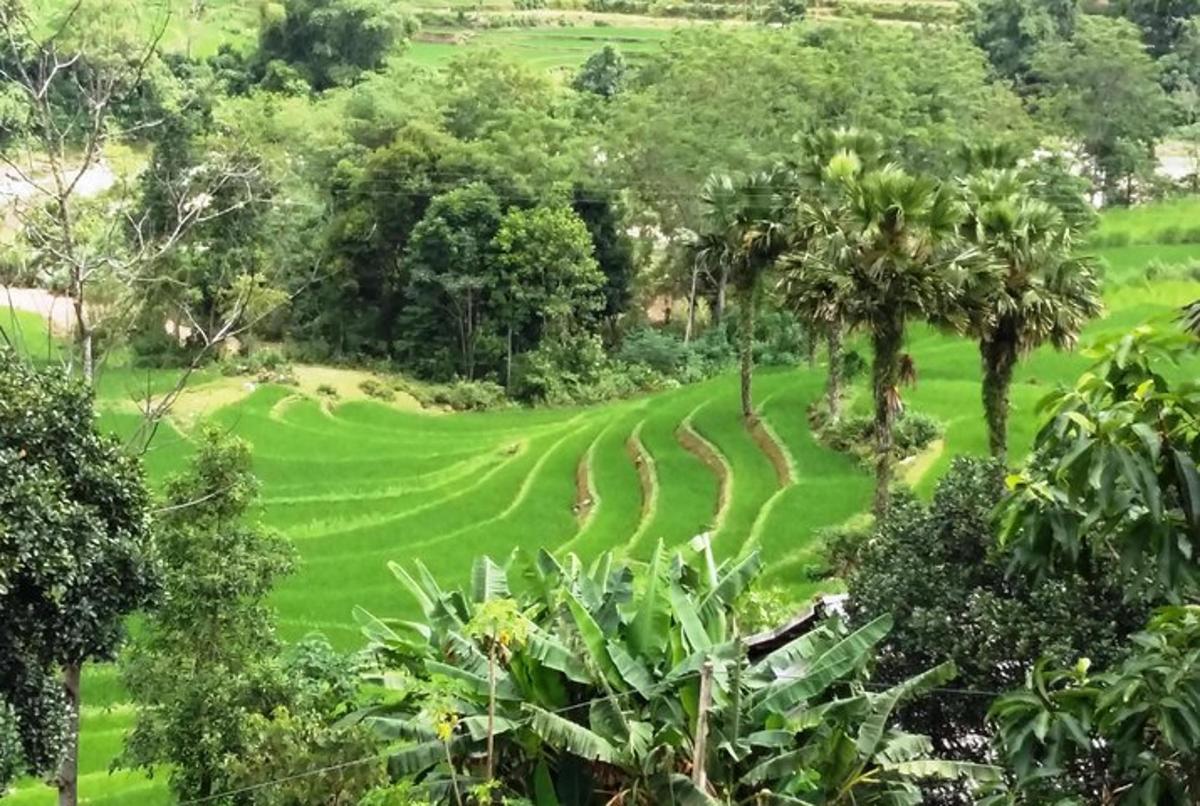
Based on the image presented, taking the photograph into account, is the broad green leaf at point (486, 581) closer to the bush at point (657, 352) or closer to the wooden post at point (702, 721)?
the wooden post at point (702, 721)

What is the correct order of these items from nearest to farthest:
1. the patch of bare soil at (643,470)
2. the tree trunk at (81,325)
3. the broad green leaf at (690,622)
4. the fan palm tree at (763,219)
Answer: the broad green leaf at (690,622), the tree trunk at (81,325), the patch of bare soil at (643,470), the fan palm tree at (763,219)

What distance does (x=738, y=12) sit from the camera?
61.7m

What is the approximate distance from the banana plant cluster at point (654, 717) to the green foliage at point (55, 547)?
5.67ft

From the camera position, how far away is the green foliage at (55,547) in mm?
7832

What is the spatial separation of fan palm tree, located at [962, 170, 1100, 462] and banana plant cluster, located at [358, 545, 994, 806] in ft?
21.1

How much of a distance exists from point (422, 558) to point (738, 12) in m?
46.9

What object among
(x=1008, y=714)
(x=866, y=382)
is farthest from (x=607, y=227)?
(x=1008, y=714)

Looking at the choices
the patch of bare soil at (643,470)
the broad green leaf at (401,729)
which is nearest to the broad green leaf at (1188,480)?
the broad green leaf at (401,729)

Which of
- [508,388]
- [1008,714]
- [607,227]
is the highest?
[1008,714]

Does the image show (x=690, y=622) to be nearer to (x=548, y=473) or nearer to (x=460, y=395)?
(x=548, y=473)

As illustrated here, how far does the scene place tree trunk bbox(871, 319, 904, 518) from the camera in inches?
590

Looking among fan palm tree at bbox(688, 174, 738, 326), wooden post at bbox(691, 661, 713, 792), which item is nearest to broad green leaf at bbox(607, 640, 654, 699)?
wooden post at bbox(691, 661, 713, 792)

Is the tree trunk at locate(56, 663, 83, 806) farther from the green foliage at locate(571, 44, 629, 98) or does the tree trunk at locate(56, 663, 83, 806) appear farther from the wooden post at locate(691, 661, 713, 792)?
the green foliage at locate(571, 44, 629, 98)

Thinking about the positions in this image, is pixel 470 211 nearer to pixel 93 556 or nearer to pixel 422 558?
pixel 422 558
